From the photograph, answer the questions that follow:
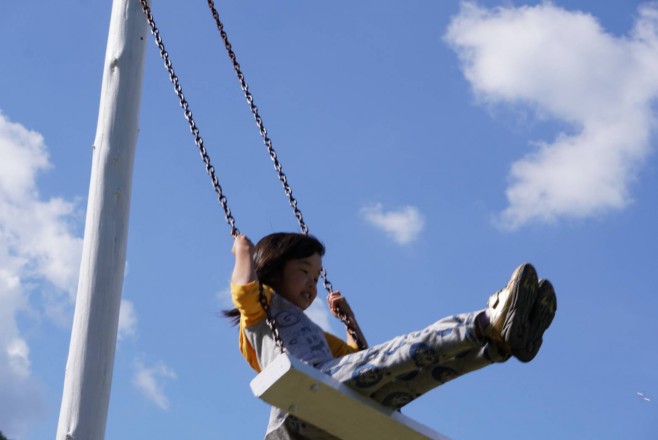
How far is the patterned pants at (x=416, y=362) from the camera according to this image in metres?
4.93

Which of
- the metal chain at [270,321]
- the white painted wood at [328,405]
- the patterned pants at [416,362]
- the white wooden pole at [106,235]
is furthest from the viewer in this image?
the white wooden pole at [106,235]

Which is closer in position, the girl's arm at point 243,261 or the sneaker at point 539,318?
the sneaker at point 539,318

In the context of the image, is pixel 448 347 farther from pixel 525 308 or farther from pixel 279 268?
pixel 279 268

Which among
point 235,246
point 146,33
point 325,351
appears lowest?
point 325,351

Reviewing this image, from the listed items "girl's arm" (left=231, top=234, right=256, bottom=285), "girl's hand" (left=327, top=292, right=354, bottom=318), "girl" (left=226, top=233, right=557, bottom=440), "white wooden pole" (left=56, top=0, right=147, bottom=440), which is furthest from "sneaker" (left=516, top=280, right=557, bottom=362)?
"white wooden pole" (left=56, top=0, right=147, bottom=440)

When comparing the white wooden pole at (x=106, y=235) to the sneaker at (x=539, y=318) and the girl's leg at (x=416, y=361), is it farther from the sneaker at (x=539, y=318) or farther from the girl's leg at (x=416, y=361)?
the sneaker at (x=539, y=318)

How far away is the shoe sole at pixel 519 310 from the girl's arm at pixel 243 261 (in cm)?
111

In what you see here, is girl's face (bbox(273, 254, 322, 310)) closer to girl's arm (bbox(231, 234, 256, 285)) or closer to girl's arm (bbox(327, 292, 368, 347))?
girl's arm (bbox(327, 292, 368, 347))

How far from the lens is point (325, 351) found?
555 cm

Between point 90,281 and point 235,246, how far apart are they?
0.83m

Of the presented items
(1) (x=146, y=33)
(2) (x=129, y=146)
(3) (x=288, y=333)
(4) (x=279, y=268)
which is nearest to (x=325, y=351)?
(3) (x=288, y=333)

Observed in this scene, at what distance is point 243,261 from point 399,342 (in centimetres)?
76

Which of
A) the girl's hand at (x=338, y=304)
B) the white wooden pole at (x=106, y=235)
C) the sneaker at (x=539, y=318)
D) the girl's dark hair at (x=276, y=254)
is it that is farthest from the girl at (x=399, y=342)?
the white wooden pole at (x=106, y=235)

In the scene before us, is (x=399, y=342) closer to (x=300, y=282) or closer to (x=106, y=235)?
(x=300, y=282)
